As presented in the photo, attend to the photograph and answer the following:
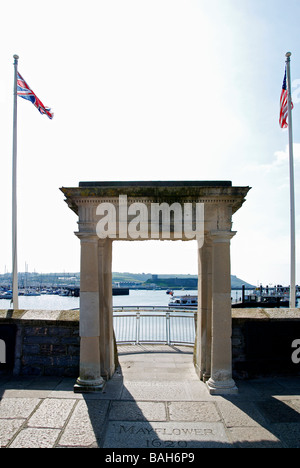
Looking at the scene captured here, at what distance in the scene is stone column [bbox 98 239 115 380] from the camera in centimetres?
650

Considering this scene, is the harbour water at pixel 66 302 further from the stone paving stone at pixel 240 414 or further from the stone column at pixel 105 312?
the stone paving stone at pixel 240 414

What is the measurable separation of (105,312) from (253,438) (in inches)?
148

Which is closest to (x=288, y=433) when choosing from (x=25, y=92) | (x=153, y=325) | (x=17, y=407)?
(x=17, y=407)

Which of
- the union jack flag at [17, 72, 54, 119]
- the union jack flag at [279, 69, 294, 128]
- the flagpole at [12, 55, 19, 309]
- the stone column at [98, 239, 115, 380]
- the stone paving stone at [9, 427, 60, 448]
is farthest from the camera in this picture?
the union jack flag at [279, 69, 294, 128]

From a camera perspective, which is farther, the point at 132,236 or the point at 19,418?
the point at 132,236

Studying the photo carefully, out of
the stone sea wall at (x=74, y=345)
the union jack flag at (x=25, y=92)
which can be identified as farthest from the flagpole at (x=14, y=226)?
the stone sea wall at (x=74, y=345)

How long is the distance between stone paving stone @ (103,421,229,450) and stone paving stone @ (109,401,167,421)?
0.54 ft

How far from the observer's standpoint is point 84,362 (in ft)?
19.5

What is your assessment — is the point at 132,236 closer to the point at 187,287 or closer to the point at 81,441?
the point at 81,441

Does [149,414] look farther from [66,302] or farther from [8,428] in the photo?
[66,302]

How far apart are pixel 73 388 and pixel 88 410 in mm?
1092

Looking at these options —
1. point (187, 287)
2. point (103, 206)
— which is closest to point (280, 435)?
point (103, 206)

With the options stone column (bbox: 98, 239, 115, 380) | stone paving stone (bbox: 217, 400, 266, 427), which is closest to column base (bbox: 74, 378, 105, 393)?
stone column (bbox: 98, 239, 115, 380)

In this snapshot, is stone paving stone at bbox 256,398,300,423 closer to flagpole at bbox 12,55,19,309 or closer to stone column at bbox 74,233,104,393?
stone column at bbox 74,233,104,393
